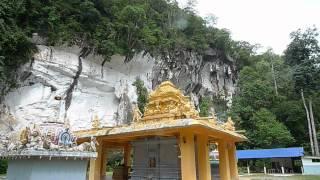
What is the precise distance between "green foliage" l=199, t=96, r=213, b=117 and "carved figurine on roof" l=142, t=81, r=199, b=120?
19.9 m

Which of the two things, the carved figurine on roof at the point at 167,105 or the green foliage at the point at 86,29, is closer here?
the carved figurine on roof at the point at 167,105

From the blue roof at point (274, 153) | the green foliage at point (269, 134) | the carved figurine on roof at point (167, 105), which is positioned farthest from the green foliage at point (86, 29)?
the blue roof at point (274, 153)

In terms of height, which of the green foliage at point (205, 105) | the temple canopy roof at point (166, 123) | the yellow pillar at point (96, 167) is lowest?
the yellow pillar at point (96, 167)

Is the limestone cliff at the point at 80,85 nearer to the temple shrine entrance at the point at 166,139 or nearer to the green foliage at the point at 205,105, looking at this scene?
the green foliage at the point at 205,105

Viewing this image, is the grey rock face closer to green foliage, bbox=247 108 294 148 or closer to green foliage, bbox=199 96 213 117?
green foliage, bbox=199 96 213 117

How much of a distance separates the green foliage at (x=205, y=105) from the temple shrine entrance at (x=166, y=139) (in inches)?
730

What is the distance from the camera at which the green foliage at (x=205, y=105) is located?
34581 millimetres

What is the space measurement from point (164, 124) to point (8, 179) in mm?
5437

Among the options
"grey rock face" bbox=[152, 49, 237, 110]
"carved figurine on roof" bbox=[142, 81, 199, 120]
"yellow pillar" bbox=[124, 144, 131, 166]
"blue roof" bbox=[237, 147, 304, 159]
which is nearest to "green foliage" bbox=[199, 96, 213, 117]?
"grey rock face" bbox=[152, 49, 237, 110]

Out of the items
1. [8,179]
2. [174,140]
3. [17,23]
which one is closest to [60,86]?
[17,23]

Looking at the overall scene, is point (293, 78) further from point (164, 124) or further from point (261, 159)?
point (164, 124)

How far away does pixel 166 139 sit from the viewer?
13.7 metres

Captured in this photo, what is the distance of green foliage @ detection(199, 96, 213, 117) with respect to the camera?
34.6 meters

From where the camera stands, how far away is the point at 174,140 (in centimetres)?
1376
